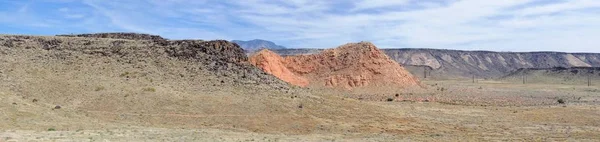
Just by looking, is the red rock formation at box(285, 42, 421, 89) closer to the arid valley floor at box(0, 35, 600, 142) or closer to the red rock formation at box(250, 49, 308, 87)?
the red rock formation at box(250, 49, 308, 87)

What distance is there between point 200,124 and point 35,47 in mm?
20303

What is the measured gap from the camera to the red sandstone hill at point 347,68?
5925cm

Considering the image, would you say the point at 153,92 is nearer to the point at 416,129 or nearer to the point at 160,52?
the point at 160,52

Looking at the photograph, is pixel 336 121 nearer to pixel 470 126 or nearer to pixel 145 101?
pixel 470 126

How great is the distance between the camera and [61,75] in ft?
132

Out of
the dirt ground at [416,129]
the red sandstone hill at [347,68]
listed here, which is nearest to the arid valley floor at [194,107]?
the dirt ground at [416,129]

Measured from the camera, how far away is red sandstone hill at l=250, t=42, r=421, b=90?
59250 millimetres

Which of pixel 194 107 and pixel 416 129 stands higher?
pixel 194 107

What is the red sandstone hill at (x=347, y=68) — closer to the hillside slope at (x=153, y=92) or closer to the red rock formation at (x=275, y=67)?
the red rock formation at (x=275, y=67)

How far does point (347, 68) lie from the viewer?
61.9 metres

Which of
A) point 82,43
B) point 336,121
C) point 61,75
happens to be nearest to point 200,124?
point 336,121

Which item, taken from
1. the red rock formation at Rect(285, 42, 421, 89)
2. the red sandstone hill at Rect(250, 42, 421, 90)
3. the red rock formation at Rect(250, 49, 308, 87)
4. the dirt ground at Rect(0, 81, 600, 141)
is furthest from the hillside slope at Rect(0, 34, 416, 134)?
the red rock formation at Rect(285, 42, 421, 89)

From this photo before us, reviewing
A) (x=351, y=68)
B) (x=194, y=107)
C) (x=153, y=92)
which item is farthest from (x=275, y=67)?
(x=194, y=107)

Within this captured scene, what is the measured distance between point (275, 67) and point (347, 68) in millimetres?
8027
